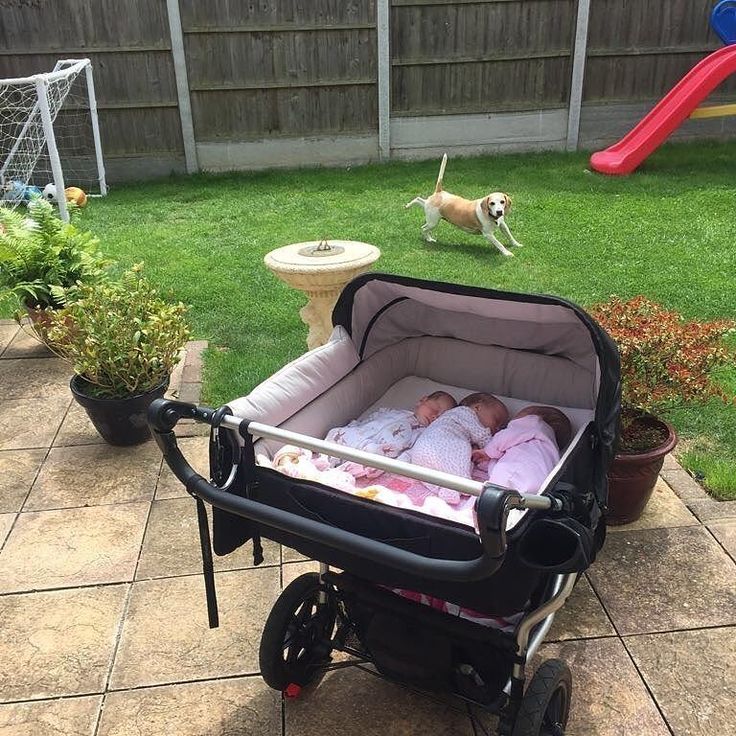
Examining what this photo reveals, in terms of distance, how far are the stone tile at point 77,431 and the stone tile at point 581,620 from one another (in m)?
2.41

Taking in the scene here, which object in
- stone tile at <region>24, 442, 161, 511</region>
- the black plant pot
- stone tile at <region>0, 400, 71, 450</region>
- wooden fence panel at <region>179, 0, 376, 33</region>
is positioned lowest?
stone tile at <region>0, 400, 71, 450</region>

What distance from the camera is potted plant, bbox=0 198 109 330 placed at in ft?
13.8

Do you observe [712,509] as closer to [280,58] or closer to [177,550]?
[177,550]

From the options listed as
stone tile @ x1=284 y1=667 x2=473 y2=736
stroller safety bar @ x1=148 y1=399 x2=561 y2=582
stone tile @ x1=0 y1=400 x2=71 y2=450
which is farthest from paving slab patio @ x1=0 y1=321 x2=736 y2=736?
stroller safety bar @ x1=148 y1=399 x2=561 y2=582

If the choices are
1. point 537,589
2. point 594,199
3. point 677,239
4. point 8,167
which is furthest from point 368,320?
point 8,167

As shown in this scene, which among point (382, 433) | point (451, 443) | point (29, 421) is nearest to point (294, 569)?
point (382, 433)

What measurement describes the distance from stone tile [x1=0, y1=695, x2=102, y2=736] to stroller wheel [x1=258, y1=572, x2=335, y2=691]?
1.84 ft

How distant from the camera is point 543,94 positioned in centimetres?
962

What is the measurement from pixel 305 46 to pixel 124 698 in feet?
28.1

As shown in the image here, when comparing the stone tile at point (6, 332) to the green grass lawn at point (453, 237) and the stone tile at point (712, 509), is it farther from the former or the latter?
the stone tile at point (712, 509)

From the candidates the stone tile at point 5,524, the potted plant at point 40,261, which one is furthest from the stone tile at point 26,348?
the stone tile at point 5,524

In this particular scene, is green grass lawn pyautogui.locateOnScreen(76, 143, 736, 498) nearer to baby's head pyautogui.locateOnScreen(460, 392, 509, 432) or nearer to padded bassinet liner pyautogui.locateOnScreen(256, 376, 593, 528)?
padded bassinet liner pyautogui.locateOnScreen(256, 376, 593, 528)

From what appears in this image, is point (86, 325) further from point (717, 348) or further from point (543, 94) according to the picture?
point (543, 94)

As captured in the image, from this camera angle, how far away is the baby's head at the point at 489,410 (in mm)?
2719
